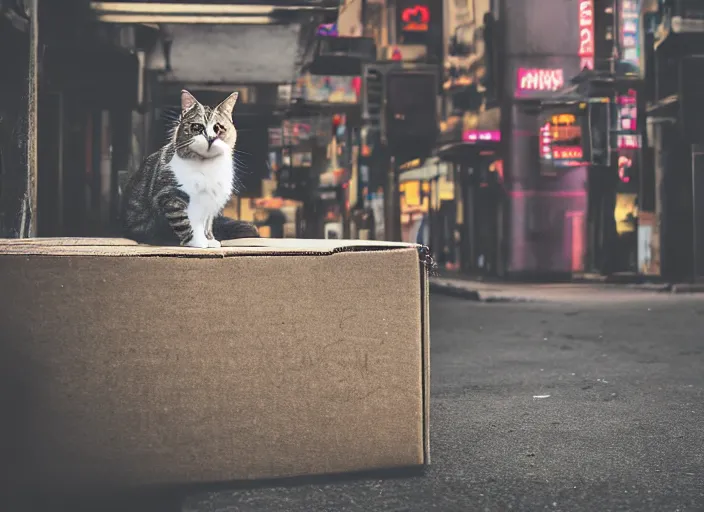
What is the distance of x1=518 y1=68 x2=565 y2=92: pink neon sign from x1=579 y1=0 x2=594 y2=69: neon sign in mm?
929

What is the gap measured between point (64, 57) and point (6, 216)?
4.38m

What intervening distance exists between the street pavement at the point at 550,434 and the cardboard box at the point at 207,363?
18cm

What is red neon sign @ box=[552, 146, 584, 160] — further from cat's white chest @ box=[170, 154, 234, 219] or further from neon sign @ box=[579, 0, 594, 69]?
cat's white chest @ box=[170, 154, 234, 219]

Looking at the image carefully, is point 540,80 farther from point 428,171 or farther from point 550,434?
point 550,434

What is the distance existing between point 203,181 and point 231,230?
0.40m

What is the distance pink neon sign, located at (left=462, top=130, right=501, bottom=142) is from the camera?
24.7 m

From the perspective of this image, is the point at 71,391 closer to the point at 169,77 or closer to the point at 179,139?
the point at 179,139

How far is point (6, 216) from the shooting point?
5816 millimetres

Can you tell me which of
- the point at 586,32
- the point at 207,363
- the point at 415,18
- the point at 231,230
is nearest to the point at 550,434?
the point at 231,230

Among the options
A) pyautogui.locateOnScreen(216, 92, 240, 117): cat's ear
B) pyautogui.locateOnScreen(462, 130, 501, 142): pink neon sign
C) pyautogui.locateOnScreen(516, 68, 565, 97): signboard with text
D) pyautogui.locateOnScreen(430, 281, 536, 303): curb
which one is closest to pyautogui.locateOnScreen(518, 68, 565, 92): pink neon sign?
pyautogui.locateOnScreen(516, 68, 565, 97): signboard with text

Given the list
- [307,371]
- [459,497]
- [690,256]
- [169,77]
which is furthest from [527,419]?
[690,256]

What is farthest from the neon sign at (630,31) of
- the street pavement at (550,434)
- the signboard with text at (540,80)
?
the street pavement at (550,434)

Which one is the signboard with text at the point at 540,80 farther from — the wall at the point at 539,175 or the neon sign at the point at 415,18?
the neon sign at the point at 415,18

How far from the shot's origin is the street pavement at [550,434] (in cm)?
259
